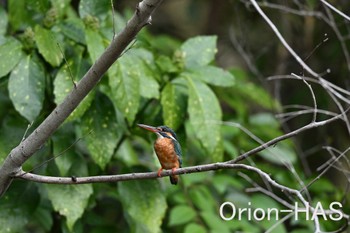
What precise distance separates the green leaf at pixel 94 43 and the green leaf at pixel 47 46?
185mm

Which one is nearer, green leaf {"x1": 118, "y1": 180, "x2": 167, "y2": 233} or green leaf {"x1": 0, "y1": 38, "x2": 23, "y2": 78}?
green leaf {"x1": 0, "y1": 38, "x2": 23, "y2": 78}

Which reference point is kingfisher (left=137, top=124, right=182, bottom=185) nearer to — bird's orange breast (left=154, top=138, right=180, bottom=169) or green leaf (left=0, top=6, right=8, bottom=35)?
bird's orange breast (left=154, top=138, right=180, bottom=169)

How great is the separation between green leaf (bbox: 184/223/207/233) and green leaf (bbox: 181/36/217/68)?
90 cm

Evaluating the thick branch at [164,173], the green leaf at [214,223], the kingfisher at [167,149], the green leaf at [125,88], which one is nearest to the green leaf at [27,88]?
the green leaf at [125,88]

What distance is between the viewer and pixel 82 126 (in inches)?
148

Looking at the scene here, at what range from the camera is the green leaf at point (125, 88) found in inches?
142

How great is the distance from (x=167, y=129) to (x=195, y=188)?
121 centimetres

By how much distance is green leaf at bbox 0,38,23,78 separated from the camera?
3.63m

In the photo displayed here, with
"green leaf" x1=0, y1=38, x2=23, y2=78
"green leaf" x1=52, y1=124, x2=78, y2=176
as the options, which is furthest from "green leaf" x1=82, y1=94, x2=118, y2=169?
"green leaf" x1=0, y1=38, x2=23, y2=78

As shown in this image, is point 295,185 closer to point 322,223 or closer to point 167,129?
point 322,223

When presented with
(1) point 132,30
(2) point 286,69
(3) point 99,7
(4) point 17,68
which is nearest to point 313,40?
(2) point 286,69

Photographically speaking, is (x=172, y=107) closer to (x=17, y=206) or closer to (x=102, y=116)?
(x=102, y=116)

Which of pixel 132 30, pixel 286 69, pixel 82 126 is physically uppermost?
pixel 132 30

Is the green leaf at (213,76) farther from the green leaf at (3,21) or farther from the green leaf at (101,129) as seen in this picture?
the green leaf at (3,21)
